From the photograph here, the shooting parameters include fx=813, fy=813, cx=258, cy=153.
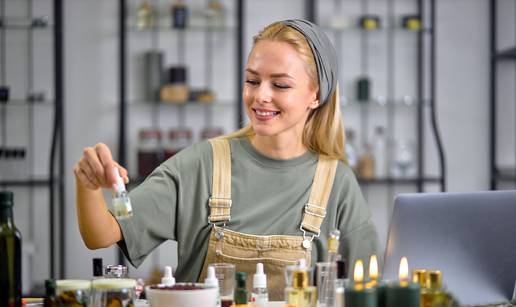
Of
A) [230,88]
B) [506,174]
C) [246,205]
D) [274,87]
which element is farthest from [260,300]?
[506,174]

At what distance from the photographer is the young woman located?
2137mm

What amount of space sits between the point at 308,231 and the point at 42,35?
10.1ft

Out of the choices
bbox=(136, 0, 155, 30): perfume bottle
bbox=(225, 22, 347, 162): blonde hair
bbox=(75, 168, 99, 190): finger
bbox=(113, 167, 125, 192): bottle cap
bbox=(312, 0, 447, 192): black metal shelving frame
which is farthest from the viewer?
bbox=(312, 0, 447, 192): black metal shelving frame

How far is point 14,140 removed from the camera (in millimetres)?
4773

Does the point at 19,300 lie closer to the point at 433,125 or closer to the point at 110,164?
the point at 110,164

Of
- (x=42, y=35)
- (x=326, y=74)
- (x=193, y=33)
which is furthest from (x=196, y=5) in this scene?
(x=326, y=74)

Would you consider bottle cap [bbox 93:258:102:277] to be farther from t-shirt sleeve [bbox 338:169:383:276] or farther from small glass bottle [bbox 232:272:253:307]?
t-shirt sleeve [bbox 338:169:383:276]

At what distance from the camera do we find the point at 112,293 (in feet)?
4.61

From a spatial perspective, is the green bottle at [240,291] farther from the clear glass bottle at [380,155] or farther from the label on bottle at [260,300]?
the clear glass bottle at [380,155]

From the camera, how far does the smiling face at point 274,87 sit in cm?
214

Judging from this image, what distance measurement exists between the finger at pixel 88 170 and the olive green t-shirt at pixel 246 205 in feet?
1.60

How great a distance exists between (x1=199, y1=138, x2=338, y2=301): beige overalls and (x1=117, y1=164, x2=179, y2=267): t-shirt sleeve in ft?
0.36

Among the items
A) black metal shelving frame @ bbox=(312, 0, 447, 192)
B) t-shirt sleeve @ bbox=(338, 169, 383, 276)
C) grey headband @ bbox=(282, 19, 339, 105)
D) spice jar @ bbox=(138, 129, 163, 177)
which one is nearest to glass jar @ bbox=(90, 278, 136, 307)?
t-shirt sleeve @ bbox=(338, 169, 383, 276)

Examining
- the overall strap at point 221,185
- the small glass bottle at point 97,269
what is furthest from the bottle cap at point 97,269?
the overall strap at point 221,185
